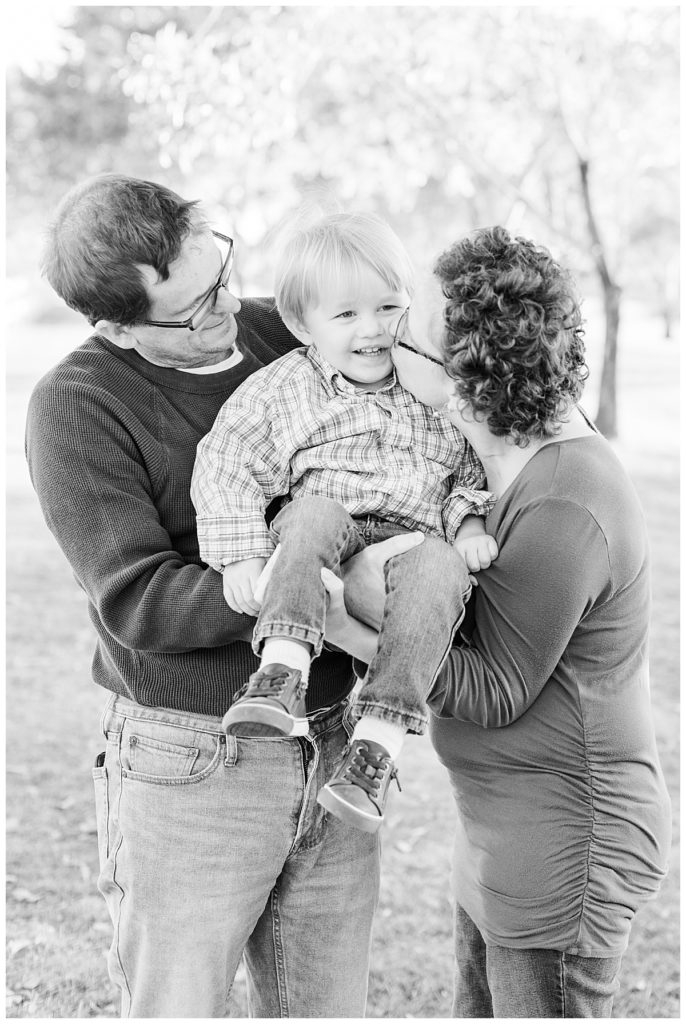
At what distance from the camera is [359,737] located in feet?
6.57

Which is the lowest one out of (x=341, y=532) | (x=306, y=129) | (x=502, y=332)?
(x=341, y=532)

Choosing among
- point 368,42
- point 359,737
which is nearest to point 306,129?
point 368,42

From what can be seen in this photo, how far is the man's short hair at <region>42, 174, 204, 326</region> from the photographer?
2094 mm

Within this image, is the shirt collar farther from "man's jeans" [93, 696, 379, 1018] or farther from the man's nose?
"man's jeans" [93, 696, 379, 1018]

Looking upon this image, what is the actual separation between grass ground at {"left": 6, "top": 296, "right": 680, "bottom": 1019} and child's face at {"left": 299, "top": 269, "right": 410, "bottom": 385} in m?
2.55

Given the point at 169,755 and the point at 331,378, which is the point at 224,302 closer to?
the point at 331,378

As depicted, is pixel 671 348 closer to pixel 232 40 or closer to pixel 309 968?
pixel 232 40

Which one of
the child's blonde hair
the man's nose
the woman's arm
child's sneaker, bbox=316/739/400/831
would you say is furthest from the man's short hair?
child's sneaker, bbox=316/739/400/831

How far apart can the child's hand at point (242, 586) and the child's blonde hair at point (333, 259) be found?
71 cm

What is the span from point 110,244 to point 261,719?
1062 mm

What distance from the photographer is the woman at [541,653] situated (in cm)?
198

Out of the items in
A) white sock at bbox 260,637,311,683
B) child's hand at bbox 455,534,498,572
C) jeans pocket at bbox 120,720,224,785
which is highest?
child's hand at bbox 455,534,498,572

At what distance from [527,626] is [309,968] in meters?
1.04

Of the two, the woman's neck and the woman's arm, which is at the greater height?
the woman's neck
